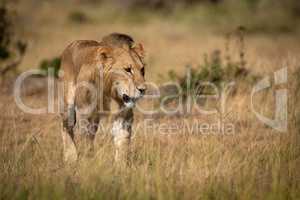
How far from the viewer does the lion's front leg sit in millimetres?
6395

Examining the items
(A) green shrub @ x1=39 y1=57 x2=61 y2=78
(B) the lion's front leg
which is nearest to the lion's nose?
(B) the lion's front leg

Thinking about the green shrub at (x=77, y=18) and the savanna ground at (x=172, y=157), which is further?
the green shrub at (x=77, y=18)

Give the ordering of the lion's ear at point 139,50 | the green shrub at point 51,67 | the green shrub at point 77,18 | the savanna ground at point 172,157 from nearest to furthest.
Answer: the savanna ground at point 172,157, the lion's ear at point 139,50, the green shrub at point 51,67, the green shrub at point 77,18

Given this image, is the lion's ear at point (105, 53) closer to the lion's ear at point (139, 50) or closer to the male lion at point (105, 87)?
the male lion at point (105, 87)

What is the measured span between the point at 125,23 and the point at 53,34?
3.81 metres

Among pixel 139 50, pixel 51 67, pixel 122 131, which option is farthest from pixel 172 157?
pixel 51 67

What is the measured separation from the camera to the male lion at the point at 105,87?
6.34 m

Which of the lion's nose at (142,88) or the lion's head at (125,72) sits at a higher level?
the lion's head at (125,72)

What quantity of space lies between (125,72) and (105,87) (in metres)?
0.29

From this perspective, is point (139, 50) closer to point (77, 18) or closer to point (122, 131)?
point (122, 131)

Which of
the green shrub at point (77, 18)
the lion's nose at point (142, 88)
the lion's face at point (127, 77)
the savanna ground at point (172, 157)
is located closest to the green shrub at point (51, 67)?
the savanna ground at point (172, 157)

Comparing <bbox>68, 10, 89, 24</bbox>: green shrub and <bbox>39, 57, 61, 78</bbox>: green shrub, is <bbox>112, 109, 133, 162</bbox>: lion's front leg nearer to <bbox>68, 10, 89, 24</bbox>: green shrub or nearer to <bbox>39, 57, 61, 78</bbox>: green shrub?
<bbox>39, 57, 61, 78</bbox>: green shrub

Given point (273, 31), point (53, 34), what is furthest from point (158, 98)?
point (273, 31)

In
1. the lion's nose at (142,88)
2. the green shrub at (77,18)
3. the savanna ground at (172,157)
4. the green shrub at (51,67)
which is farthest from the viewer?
the green shrub at (77,18)
